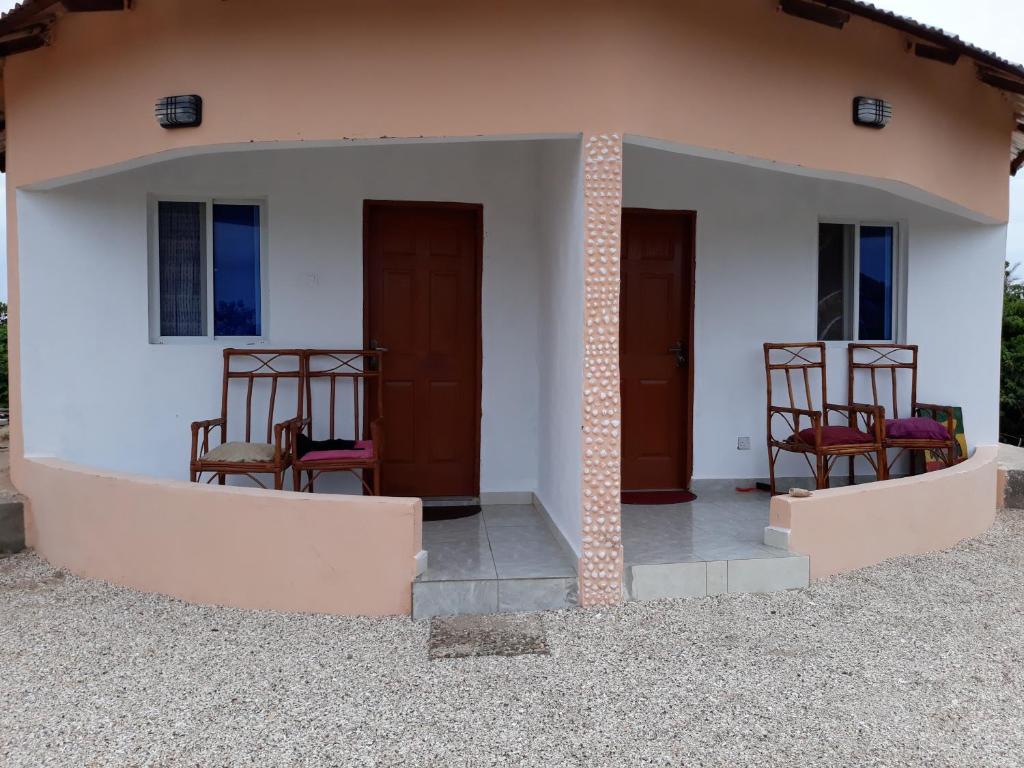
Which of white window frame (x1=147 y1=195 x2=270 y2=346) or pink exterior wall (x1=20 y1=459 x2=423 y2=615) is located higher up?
white window frame (x1=147 y1=195 x2=270 y2=346)

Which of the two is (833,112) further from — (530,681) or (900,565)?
(530,681)

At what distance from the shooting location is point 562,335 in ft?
13.4

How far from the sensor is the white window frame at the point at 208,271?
4.99 metres

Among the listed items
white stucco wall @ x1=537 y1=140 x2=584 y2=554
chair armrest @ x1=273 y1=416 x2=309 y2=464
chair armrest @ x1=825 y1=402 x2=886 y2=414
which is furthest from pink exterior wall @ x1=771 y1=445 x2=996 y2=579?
chair armrest @ x1=273 y1=416 x2=309 y2=464

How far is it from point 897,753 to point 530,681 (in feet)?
4.39

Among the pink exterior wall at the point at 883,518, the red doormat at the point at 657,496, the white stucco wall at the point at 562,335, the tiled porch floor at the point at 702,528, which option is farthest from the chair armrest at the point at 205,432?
the pink exterior wall at the point at 883,518

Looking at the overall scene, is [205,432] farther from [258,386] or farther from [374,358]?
[374,358]

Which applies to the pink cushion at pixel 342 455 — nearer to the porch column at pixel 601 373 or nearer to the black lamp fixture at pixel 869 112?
the porch column at pixel 601 373

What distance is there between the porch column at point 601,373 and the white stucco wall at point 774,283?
186cm

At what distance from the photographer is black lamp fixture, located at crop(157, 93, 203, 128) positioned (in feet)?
12.5

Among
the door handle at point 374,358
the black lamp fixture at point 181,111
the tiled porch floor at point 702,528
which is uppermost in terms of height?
the black lamp fixture at point 181,111

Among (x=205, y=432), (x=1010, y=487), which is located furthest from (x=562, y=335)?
(x=1010, y=487)

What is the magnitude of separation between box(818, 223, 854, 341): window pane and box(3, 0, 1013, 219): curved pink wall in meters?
1.44

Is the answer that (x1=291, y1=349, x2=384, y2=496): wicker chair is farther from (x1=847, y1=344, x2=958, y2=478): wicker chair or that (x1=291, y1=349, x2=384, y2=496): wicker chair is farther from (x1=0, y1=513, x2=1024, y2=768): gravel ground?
(x1=847, y1=344, x2=958, y2=478): wicker chair
